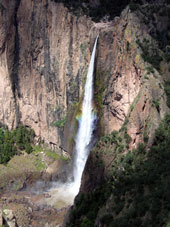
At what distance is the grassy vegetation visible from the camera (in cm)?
1998

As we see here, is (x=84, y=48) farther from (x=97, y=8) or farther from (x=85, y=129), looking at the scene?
(x=85, y=129)

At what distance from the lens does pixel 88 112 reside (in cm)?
3650

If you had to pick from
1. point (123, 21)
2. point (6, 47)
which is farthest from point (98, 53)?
point (6, 47)

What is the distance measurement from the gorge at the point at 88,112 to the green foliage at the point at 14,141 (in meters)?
0.11

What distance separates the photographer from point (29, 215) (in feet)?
109

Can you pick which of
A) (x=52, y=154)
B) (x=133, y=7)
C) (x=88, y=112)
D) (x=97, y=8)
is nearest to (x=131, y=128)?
(x=88, y=112)

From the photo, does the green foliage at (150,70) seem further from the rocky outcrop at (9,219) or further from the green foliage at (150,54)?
the rocky outcrop at (9,219)

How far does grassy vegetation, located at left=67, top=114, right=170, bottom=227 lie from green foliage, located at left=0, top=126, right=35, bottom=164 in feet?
51.4

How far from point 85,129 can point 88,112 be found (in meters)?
1.62

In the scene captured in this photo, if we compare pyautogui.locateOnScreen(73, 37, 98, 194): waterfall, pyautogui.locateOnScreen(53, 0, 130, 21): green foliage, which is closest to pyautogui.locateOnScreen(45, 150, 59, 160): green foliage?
pyautogui.locateOnScreen(73, 37, 98, 194): waterfall

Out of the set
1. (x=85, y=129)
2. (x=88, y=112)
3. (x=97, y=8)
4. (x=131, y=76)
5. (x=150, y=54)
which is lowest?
(x=85, y=129)

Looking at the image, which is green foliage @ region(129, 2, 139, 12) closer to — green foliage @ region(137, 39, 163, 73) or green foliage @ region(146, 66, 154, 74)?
green foliage @ region(137, 39, 163, 73)

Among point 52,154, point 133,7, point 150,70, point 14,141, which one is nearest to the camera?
point 150,70

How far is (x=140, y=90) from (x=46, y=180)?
51.2 ft
